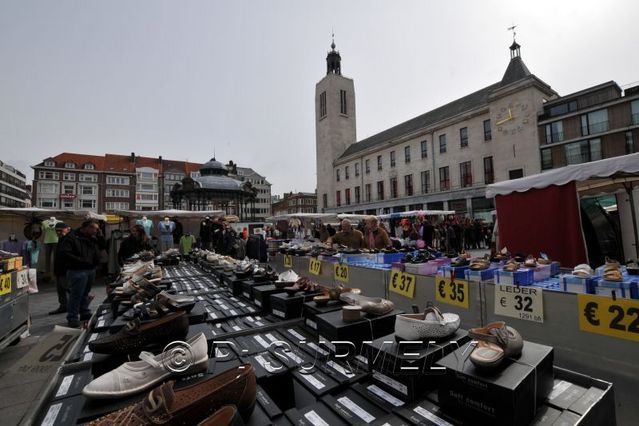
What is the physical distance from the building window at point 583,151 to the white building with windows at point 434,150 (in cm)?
348

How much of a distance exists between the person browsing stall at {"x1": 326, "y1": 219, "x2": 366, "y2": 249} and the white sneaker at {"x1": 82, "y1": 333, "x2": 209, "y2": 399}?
536cm

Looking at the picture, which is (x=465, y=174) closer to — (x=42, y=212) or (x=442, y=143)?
(x=442, y=143)

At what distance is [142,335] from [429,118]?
42.7 meters

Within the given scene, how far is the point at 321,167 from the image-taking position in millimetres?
51188

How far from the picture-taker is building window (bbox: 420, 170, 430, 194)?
35188 millimetres

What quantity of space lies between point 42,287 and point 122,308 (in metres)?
10.9

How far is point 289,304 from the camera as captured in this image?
91.9 inches

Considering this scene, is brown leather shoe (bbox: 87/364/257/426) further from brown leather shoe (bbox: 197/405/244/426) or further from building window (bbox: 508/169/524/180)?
building window (bbox: 508/169/524/180)

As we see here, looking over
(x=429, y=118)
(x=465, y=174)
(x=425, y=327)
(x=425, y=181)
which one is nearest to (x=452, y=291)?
(x=425, y=327)

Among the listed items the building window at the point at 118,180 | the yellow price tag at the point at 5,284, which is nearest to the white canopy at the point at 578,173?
the yellow price tag at the point at 5,284

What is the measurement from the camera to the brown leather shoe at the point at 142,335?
5.02 feet

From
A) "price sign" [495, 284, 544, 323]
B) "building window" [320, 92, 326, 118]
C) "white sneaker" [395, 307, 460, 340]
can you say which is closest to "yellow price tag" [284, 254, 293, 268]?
"price sign" [495, 284, 544, 323]

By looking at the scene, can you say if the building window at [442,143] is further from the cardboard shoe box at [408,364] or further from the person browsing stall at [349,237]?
the cardboard shoe box at [408,364]

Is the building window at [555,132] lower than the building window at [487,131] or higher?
lower
